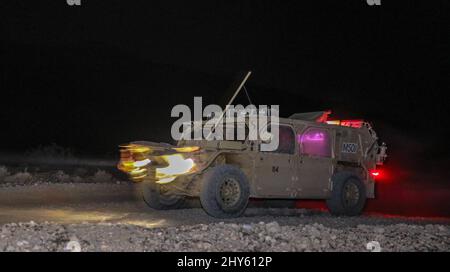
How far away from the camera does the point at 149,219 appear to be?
34.7 feet

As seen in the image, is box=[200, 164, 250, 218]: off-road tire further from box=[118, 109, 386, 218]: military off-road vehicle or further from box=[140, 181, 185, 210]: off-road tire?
box=[140, 181, 185, 210]: off-road tire

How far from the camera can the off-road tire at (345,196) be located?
12523 millimetres

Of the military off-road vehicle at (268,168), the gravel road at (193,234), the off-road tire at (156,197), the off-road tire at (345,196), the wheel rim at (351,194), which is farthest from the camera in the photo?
the wheel rim at (351,194)

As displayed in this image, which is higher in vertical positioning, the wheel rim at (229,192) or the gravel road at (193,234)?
the wheel rim at (229,192)

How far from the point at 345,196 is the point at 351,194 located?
9.5 inches

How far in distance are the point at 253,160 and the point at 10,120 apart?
3616 centimetres

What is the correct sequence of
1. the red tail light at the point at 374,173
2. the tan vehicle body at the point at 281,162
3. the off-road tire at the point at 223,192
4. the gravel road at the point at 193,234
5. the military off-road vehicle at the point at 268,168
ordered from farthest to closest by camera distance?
the red tail light at the point at 374,173 < the tan vehicle body at the point at 281,162 < the military off-road vehicle at the point at 268,168 < the off-road tire at the point at 223,192 < the gravel road at the point at 193,234

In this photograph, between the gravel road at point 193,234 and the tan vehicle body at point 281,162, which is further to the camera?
the tan vehicle body at point 281,162

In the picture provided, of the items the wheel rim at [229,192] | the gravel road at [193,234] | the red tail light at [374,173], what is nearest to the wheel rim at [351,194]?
the red tail light at [374,173]

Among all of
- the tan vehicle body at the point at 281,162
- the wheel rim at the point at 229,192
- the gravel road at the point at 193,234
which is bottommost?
the gravel road at the point at 193,234

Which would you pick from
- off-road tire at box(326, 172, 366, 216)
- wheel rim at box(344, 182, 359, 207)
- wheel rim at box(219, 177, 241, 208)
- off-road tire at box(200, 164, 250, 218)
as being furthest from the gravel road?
wheel rim at box(344, 182, 359, 207)

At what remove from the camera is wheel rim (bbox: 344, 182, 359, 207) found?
42.0 feet

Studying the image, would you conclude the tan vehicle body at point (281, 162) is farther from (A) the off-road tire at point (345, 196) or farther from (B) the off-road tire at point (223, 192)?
(B) the off-road tire at point (223, 192)

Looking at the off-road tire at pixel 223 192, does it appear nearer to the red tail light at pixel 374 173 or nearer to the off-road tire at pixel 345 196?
the off-road tire at pixel 345 196
